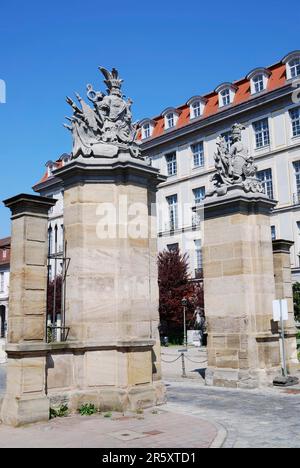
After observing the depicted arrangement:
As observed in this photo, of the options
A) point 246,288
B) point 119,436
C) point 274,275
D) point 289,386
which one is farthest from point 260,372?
point 119,436

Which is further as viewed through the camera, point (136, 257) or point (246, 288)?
point (246, 288)

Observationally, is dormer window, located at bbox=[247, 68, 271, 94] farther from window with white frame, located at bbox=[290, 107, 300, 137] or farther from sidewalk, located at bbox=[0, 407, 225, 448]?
sidewalk, located at bbox=[0, 407, 225, 448]

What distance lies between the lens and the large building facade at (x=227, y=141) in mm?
36594

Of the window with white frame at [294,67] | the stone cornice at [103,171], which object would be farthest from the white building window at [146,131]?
the stone cornice at [103,171]

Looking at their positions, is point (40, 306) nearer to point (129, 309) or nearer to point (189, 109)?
point (129, 309)

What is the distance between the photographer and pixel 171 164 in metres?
46.1

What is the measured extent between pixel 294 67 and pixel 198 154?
34.8 ft

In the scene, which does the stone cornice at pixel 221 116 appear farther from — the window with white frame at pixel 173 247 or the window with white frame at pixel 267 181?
the window with white frame at pixel 173 247

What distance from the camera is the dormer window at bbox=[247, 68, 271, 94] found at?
3862 centimetres

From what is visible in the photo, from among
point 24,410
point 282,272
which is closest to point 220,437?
point 24,410

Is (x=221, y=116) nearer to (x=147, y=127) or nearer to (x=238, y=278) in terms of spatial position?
(x=147, y=127)

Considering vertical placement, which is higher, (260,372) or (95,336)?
Answer: (95,336)

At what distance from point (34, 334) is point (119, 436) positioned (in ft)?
7.93

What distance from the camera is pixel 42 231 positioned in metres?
9.35
